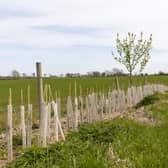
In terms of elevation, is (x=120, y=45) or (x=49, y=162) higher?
(x=120, y=45)

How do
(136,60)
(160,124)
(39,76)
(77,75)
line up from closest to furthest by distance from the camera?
(39,76)
(160,124)
(136,60)
(77,75)

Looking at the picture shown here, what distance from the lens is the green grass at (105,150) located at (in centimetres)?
817

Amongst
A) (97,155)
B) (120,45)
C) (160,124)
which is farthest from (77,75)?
(97,155)

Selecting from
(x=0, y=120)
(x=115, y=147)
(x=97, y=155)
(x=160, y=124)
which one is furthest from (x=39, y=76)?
(x=0, y=120)

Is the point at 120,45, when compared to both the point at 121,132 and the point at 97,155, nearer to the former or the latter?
the point at 121,132

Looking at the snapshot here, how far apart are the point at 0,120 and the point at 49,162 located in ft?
48.2

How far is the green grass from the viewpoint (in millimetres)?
8173

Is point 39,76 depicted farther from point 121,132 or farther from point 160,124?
point 160,124

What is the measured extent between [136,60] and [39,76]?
84.6ft

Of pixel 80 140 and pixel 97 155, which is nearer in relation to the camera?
pixel 97 155

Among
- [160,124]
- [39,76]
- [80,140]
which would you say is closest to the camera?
[80,140]

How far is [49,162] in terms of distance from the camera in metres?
8.16

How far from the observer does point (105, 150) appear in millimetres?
9500

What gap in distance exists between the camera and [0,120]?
22.5 m
